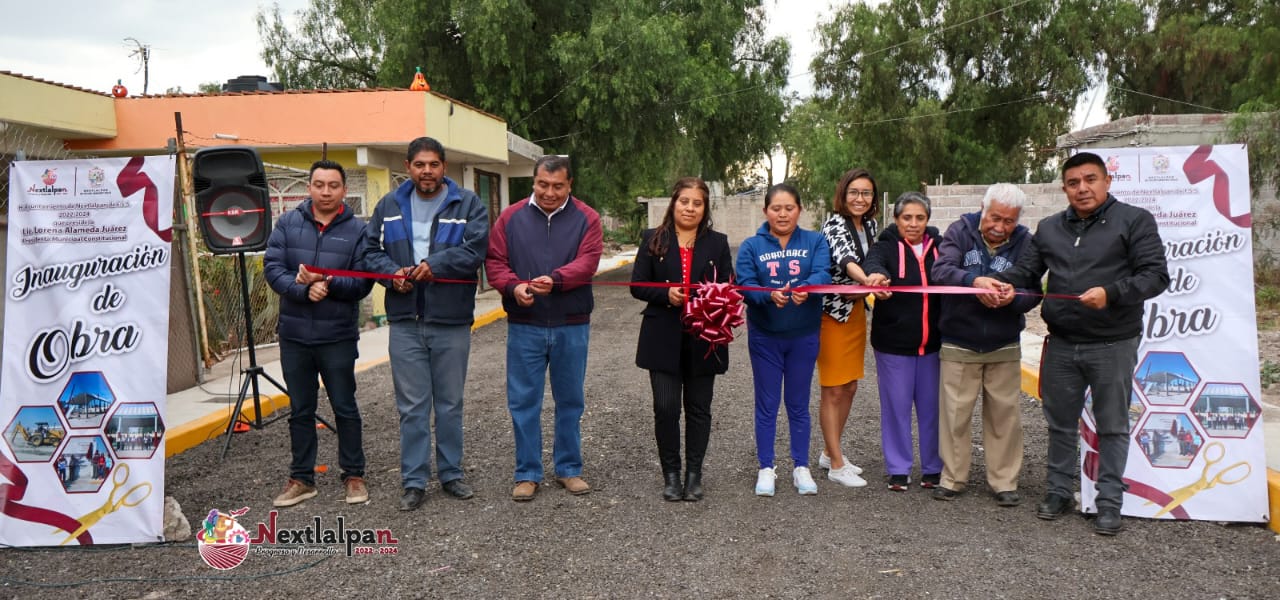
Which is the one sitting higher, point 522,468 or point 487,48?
point 487,48

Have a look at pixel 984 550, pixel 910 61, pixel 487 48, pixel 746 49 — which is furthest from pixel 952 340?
pixel 910 61

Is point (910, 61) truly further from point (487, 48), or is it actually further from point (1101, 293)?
point (1101, 293)

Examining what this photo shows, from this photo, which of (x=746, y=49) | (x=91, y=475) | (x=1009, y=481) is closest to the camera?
(x=91, y=475)

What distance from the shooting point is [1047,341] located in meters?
4.87

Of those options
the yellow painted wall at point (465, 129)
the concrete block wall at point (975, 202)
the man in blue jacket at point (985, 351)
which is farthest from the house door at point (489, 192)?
the man in blue jacket at point (985, 351)

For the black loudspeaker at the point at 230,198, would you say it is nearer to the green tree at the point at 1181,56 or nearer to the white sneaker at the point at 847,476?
the white sneaker at the point at 847,476

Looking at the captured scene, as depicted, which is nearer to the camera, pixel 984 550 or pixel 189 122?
pixel 984 550

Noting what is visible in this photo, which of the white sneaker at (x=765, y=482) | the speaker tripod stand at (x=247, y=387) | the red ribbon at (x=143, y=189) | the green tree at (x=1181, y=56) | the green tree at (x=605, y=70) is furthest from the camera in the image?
the green tree at (x=1181, y=56)

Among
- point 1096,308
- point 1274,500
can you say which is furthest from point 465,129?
point 1274,500

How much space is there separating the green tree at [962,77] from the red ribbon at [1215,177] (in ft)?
82.9

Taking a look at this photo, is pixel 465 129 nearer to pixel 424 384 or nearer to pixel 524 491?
pixel 424 384

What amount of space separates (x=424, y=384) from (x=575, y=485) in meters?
1.05

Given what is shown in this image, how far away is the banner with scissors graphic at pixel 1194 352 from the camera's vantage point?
15.6 ft

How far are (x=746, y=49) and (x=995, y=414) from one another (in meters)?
23.6
